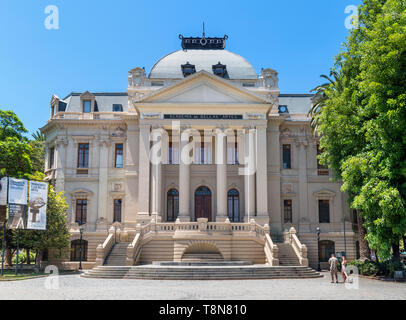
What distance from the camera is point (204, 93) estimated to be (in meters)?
41.3

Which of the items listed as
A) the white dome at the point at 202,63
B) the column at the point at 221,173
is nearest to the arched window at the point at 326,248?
the column at the point at 221,173

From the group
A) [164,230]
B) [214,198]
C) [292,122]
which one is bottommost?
[164,230]

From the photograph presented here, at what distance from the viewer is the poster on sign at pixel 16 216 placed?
29.0 meters

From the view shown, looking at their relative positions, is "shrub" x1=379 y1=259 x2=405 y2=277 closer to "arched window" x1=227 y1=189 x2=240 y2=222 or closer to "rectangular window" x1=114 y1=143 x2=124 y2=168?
"arched window" x1=227 y1=189 x2=240 y2=222

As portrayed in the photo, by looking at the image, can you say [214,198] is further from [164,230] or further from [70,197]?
[70,197]

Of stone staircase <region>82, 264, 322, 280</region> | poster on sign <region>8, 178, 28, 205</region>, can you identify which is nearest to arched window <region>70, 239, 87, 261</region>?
stone staircase <region>82, 264, 322, 280</region>

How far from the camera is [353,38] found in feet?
94.0

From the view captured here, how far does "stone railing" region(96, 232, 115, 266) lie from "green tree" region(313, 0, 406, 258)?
56.9 feet

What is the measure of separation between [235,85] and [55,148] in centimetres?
1834

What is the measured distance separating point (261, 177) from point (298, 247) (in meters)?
7.75

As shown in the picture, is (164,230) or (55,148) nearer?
(164,230)

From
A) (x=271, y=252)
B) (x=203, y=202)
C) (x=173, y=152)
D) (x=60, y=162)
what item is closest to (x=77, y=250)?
(x=60, y=162)

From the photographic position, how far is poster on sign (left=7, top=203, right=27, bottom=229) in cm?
2898
